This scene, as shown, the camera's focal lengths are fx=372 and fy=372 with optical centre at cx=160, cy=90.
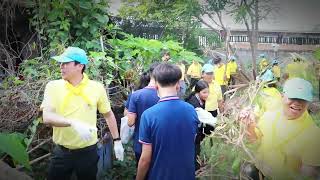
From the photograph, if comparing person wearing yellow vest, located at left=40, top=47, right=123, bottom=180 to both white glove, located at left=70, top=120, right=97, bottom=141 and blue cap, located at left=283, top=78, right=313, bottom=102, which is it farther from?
blue cap, located at left=283, top=78, right=313, bottom=102

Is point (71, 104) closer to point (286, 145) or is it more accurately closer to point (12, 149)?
point (12, 149)

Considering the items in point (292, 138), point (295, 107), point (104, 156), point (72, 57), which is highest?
point (72, 57)

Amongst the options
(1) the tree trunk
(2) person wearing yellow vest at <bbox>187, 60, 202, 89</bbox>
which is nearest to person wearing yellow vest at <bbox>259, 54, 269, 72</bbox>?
(1) the tree trunk

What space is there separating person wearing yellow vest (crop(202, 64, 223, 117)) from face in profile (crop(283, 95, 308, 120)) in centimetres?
247

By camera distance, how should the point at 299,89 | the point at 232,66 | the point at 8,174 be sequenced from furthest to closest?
the point at 232,66
the point at 299,89
the point at 8,174

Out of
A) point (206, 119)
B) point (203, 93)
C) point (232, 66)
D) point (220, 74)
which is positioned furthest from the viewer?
point (220, 74)

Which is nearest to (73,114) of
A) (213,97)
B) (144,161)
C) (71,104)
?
(71,104)

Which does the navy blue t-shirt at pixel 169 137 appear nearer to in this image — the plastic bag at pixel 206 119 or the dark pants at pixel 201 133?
the plastic bag at pixel 206 119

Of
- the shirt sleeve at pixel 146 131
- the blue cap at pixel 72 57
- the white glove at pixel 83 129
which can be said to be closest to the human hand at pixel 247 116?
the shirt sleeve at pixel 146 131

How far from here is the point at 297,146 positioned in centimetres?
157

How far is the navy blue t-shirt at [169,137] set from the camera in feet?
6.72

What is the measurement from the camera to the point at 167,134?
6.72ft

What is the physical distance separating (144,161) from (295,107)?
2.94 feet

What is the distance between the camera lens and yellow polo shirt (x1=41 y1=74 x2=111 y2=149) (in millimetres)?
2555
